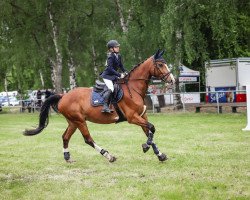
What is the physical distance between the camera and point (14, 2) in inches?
1383

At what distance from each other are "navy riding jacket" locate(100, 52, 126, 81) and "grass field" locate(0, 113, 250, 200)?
200 centimetres

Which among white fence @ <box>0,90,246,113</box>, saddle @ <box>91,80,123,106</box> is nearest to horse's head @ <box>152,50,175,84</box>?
saddle @ <box>91,80,123,106</box>

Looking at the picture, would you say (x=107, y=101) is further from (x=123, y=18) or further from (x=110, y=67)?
(x=123, y=18)

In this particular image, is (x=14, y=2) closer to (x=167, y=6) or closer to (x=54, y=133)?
(x=167, y=6)

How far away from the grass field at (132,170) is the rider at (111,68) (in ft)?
4.88

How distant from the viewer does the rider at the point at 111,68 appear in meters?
11.0

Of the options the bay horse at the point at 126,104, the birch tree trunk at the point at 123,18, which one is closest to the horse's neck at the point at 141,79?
the bay horse at the point at 126,104

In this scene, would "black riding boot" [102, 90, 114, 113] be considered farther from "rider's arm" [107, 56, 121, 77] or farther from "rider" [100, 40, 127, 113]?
"rider's arm" [107, 56, 121, 77]

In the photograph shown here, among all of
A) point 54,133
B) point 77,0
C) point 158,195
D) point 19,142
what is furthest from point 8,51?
point 158,195

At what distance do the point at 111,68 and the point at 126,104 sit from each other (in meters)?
0.94

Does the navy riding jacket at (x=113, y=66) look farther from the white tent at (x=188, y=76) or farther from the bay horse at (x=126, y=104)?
the white tent at (x=188, y=76)

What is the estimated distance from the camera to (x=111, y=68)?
36.9 feet

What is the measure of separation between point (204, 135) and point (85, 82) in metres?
35.9

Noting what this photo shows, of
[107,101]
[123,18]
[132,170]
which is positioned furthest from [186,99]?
[132,170]
